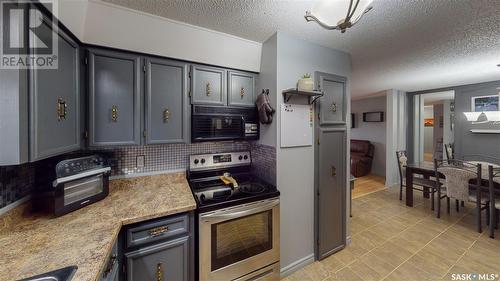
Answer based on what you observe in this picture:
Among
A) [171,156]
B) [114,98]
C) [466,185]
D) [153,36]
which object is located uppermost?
[153,36]

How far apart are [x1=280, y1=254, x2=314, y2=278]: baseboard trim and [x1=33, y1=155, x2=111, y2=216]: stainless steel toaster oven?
1.78 metres

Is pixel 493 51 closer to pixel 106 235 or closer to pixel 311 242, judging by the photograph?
pixel 311 242

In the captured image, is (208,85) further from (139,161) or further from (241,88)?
(139,161)

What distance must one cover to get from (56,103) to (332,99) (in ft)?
7.71

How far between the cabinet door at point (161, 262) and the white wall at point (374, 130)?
5.92m

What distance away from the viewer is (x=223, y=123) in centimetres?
198

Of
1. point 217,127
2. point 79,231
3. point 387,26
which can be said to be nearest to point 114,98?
point 217,127

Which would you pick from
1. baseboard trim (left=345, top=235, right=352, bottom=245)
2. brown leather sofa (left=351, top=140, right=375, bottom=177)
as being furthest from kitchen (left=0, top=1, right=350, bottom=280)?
brown leather sofa (left=351, top=140, right=375, bottom=177)

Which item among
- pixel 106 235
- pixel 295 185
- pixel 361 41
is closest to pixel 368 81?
pixel 361 41

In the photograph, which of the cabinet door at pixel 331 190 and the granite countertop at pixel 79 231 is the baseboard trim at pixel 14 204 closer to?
the granite countertop at pixel 79 231

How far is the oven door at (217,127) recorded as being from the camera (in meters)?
1.87

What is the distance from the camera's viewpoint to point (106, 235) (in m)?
1.04

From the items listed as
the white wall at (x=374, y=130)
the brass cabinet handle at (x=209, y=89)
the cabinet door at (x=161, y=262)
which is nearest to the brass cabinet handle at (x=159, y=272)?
the cabinet door at (x=161, y=262)

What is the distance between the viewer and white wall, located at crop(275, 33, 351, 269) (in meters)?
1.89
